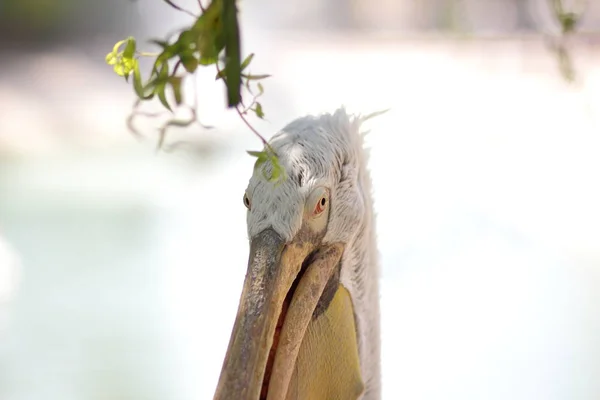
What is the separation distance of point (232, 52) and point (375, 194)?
5088mm

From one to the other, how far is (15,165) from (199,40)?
666 cm

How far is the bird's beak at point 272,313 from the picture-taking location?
6.00ft

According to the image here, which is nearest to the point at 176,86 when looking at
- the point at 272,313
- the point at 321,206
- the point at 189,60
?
the point at 189,60

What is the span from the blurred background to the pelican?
152 centimetres

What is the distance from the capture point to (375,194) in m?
6.17

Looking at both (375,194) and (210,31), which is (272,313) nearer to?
(210,31)

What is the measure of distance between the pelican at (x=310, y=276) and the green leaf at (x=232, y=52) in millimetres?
823

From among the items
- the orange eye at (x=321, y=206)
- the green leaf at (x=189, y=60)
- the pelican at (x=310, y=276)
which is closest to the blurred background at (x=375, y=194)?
the pelican at (x=310, y=276)

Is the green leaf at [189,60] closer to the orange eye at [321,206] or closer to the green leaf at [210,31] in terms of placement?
the green leaf at [210,31]

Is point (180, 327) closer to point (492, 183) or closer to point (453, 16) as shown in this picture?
point (492, 183)

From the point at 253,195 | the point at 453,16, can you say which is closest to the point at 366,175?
the point at 253,195

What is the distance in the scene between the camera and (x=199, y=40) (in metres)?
1.18

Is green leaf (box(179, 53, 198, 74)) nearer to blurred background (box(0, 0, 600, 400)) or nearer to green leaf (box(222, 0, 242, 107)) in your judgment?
green leaf (box(222, 0, 242, 107))

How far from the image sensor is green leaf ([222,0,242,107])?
1.12 m
